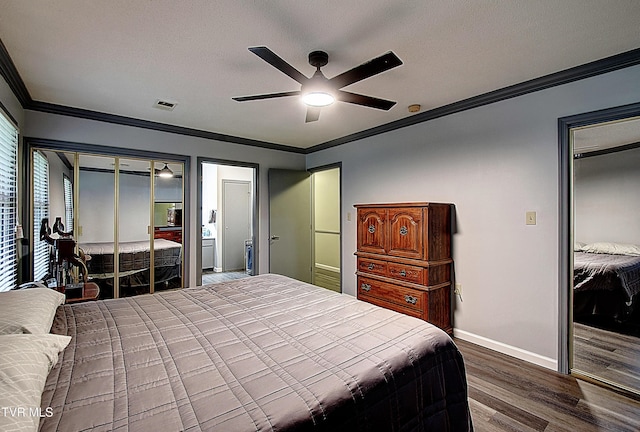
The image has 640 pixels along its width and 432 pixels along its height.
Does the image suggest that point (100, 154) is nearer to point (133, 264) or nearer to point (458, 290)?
point (133, 264)

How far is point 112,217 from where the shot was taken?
3.75m

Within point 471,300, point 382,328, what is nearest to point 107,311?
point 382,328

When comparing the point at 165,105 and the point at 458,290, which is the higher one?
the point at 165,105

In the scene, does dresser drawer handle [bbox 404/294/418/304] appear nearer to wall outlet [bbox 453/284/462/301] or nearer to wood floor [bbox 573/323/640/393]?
wall outlet [bbox 453/284/462/301]

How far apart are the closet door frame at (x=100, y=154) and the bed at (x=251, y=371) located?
1890mm

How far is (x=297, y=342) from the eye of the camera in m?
Answer: 1.46

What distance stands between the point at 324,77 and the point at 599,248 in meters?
3.17

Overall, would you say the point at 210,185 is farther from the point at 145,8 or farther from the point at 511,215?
the point at 511,215

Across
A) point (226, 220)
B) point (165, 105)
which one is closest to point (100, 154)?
point (165, 105)

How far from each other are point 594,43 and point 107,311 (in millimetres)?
3613

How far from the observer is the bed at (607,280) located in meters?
2.97

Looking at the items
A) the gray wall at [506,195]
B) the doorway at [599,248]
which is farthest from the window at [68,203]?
the doorway at [599,248]

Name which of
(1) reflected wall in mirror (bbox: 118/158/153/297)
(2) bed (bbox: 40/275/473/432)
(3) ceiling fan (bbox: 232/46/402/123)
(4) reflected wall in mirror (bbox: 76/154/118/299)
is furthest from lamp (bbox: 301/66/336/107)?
(4) reflected wall in mirror (bbox: 76/154/118/299)

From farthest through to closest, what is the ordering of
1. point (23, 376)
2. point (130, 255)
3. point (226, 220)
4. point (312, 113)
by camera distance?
point (226, 220)
point (130, 255)
point (312, 113)
point (23, 376)
